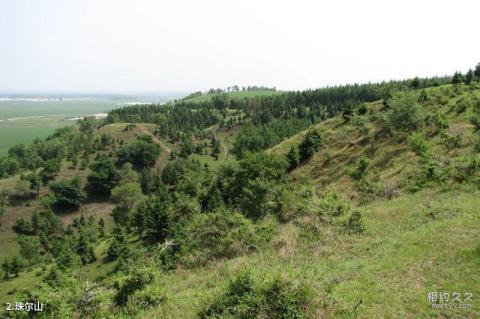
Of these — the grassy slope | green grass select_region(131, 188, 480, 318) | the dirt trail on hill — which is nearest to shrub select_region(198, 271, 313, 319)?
green grass select_region(131, 188, 480, 318)

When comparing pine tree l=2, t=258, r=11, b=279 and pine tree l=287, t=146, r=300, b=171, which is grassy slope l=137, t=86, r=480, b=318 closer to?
pine tree l=287, t=146, r=300, b=171

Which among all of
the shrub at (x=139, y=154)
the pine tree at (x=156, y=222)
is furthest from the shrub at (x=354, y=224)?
the shrub at (x=139, y=154)

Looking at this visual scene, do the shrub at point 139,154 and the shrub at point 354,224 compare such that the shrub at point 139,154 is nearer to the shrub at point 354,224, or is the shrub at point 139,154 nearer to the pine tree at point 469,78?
the pine tree at point 469,78

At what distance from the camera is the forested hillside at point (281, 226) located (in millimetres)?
12578

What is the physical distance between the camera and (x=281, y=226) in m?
24.3

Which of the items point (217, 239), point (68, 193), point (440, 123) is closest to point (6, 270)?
point (68, 193)

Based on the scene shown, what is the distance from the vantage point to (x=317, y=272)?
1491 cm

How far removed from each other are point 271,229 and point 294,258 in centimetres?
478

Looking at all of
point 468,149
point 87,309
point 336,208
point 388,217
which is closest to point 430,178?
point 388,217

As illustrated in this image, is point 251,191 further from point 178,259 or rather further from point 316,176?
point 178,259

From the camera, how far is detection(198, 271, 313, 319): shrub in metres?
11.3

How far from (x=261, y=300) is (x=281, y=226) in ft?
42.3

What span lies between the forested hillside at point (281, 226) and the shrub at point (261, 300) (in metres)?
0.05

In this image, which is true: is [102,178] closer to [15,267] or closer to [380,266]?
[15,267]
